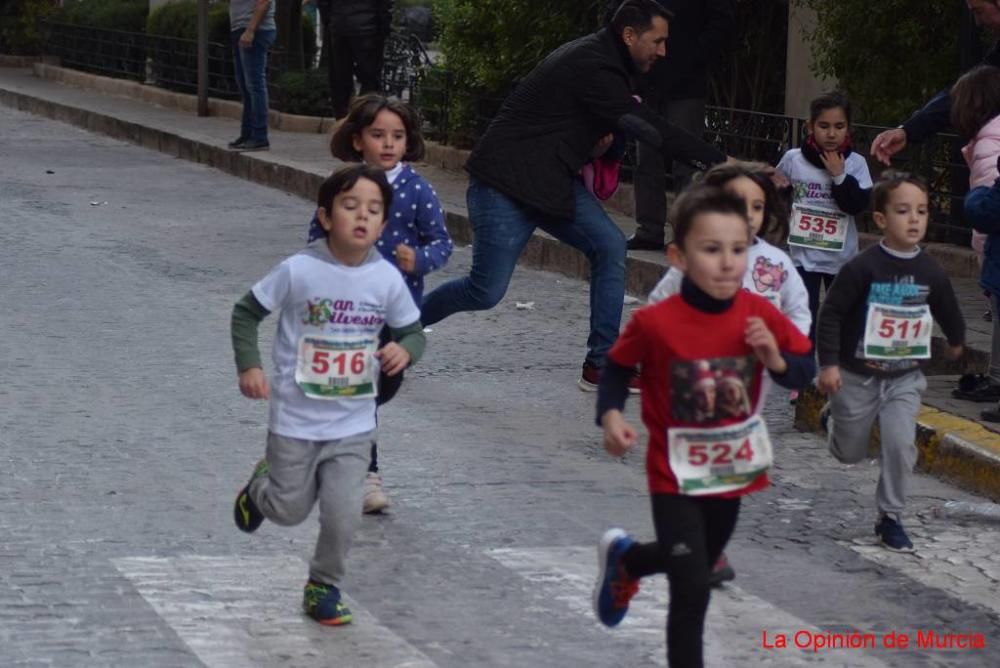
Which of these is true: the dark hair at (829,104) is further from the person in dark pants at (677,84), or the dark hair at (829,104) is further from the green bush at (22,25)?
the green bush at (22,25)

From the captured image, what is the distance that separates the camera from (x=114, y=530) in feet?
20.5

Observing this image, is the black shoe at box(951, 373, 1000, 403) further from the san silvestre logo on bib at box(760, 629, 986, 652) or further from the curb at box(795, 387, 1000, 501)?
the san silvestre logo on bib at box(760, 629, 986, 652)

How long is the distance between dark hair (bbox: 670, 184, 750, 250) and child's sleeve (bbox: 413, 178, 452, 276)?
6.07 ft

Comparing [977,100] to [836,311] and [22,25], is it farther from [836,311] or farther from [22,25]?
[22,25]

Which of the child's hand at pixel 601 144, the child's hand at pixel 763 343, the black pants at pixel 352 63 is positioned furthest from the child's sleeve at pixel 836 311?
the black pants at pixel 352 63

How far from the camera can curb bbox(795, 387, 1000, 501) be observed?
23.1 feet

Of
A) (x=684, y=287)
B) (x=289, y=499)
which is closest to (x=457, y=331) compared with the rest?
(x=289, y=499)

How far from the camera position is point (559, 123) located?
8547 mm

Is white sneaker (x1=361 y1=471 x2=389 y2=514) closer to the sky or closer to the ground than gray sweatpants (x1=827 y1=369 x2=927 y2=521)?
closer to the ground

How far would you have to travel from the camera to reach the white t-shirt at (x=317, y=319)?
212 inches

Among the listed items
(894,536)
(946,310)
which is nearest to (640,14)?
(946,310)

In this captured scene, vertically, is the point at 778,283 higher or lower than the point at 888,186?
lower

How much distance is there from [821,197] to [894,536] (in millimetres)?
2271

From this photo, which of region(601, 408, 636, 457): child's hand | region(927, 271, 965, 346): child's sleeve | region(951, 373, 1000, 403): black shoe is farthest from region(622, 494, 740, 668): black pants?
region(951, 373, 1000, 403): black shoe
